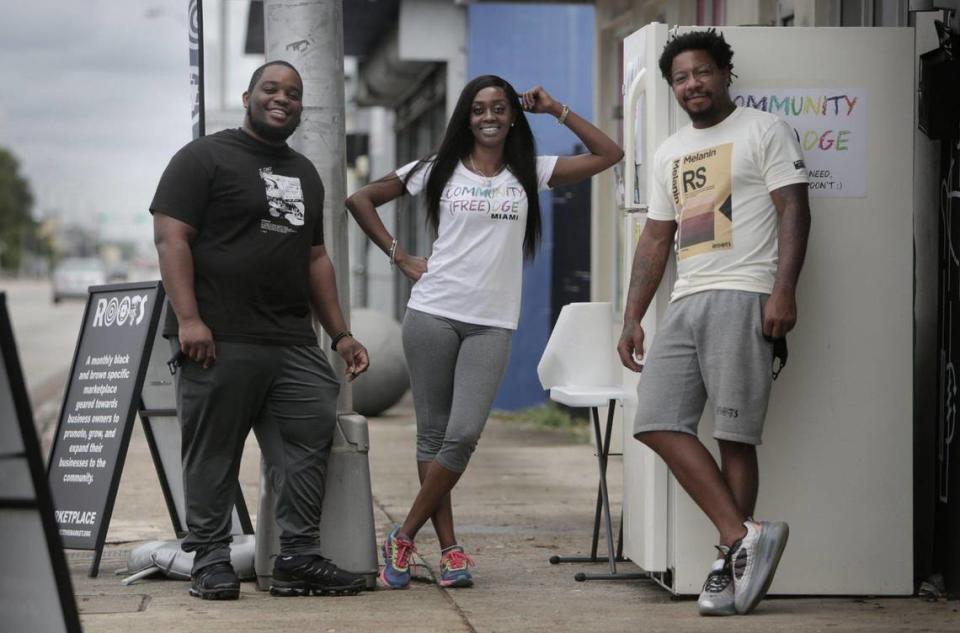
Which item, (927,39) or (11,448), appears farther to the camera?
(927,39)

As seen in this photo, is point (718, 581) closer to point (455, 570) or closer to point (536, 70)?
point (455, 570)

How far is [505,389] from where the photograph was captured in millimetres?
15234

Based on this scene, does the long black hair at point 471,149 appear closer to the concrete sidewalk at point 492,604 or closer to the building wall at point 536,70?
the concrete sidewalk at point 492,604

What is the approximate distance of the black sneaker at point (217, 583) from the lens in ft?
19.5

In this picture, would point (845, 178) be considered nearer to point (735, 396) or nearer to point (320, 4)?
point (735, 396)

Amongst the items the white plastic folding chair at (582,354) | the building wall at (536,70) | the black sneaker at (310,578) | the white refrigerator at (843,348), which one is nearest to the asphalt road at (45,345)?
the black sneaker at (310,578)

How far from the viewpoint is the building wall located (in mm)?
14844

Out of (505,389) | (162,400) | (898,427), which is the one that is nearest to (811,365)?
(898,427)

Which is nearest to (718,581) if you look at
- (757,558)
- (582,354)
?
(757,558)

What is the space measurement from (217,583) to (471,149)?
1.92 meters

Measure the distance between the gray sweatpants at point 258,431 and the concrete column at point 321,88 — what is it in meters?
0.42

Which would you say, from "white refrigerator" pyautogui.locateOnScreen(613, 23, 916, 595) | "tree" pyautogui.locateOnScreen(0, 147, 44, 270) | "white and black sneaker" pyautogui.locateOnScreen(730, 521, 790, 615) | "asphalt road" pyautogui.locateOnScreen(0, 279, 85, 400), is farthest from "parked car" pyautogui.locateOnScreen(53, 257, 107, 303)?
"tree" pyautogui.locateOnScreen(0, 147, 44, 270)

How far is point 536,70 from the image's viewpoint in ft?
49.3

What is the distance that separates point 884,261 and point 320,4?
2442 millimetres
